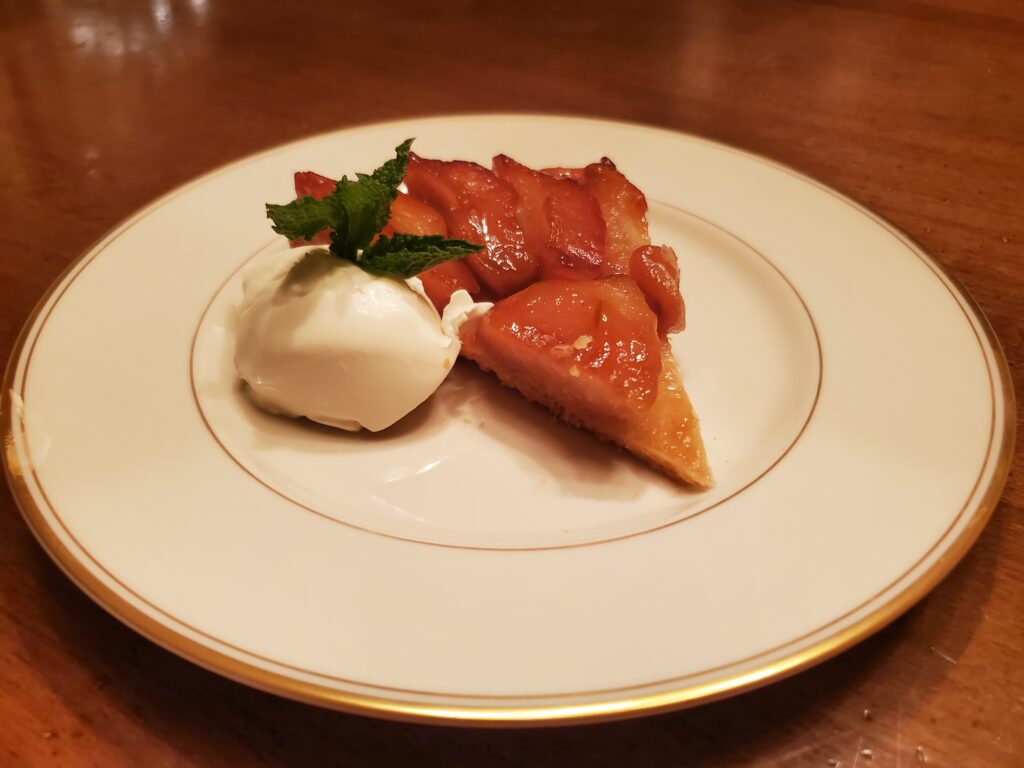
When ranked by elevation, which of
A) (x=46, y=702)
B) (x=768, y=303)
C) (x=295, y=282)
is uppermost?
(x=295, y=282)

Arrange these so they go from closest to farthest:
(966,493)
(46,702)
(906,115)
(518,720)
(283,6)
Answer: (518,720) < (46,702) < (966,493) < (906,115) < (283,6)

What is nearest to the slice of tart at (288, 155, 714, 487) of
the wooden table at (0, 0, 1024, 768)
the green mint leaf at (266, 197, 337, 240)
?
the green mint leaf at (266, 197, 337, 240)

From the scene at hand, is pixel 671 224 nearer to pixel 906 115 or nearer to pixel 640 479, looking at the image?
pixel 640 479

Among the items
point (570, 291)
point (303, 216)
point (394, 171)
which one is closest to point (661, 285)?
point (570, 291)

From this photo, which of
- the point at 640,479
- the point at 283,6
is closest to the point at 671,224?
the point at 640,479

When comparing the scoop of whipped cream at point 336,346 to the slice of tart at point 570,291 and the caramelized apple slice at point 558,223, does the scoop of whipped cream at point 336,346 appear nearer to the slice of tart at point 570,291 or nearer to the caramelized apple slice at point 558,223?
the slice of tart at point 570,291

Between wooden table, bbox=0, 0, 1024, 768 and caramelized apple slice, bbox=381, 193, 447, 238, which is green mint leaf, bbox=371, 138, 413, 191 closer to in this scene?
caramelized apple slice, bbox=381, 193, 447, 238

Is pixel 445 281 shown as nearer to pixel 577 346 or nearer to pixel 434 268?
pixel 434 268
